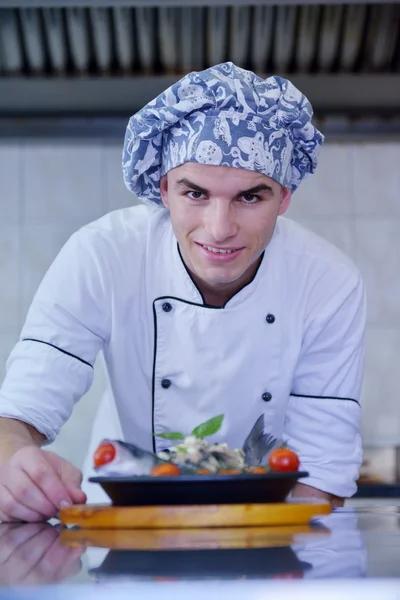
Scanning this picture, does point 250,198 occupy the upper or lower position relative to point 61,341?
upper

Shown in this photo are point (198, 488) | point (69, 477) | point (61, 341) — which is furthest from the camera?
point (61, 341)

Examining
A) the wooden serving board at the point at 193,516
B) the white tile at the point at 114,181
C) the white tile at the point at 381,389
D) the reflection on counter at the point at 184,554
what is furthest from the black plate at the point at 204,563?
the white tile at the point at 114,181

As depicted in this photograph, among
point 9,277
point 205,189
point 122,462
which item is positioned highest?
point 205,189

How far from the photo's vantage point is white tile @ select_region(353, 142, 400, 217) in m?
2.94

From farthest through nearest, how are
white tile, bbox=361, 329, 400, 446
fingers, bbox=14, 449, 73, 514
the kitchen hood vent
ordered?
white tile, bbox=361, 329, 400, 446
the kitchen hood vent
fingers, bbox=14, 449, 73, 514

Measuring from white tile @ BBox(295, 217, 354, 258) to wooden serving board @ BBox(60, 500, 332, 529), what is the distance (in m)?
2.05

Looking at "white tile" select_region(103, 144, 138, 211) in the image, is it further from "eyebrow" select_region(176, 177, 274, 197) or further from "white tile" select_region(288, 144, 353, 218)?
"eyebrow" select_region(176, 177, 274, 197)

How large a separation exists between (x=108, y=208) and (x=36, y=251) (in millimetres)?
284

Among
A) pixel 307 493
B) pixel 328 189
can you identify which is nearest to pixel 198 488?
pixel 307 493

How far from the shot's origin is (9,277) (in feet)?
9.57

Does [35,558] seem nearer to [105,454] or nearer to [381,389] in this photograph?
[105,454]

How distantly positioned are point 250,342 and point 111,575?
119 centimetres

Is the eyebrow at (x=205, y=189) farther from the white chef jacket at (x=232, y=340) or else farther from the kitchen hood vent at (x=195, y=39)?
the kitchen hood vent at (x=195, y=39)

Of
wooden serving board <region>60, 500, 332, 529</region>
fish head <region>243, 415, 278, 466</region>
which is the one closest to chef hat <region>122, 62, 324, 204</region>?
fish head <region>243, 415, 278, 466</region>
